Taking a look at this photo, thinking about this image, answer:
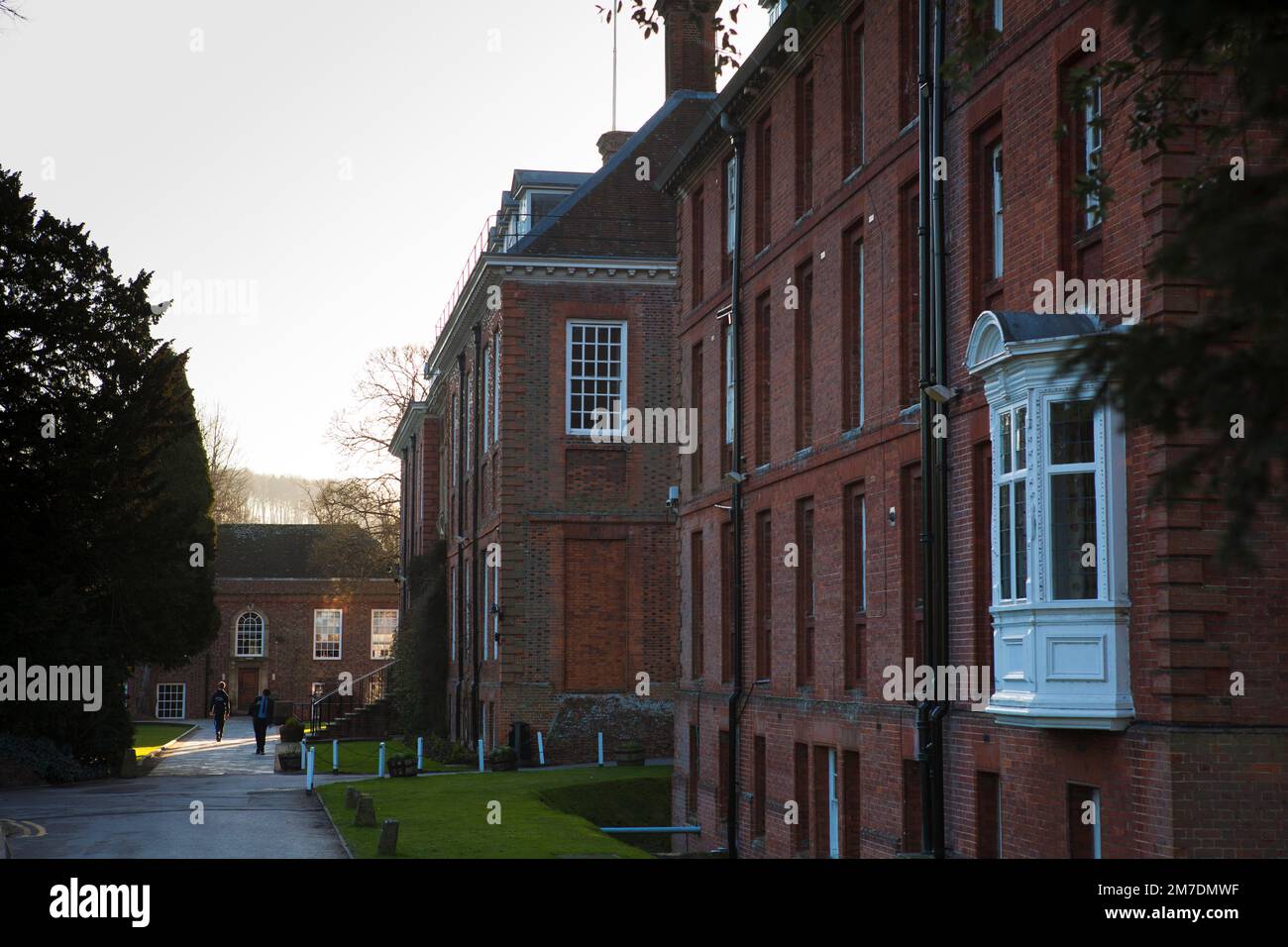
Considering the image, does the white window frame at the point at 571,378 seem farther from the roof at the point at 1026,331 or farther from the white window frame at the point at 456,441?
the roof at the point at 1026,331

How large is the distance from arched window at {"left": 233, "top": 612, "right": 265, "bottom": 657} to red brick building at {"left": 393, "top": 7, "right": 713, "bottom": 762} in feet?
127

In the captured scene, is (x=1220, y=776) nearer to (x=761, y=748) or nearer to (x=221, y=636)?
(x=761, y=748)

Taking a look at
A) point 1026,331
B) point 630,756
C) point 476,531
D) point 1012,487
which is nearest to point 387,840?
point 1012,487

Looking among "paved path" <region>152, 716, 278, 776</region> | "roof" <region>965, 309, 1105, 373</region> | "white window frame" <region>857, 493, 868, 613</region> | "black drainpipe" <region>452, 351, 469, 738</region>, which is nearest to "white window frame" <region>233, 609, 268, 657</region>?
"paved path" <region>152, 716, 278, 776</region>

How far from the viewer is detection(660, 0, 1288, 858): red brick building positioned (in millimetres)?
13164

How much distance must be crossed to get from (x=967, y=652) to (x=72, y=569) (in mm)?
23723

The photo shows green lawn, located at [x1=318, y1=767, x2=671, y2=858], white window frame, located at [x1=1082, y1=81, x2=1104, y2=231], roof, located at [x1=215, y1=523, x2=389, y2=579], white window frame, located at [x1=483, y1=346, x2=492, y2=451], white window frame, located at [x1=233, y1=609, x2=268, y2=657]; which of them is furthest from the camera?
white window frame, located at [x1=233, y1=609, x2=268, y2=657]

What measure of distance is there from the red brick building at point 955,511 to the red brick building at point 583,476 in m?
8.83

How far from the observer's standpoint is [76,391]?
35.0 m

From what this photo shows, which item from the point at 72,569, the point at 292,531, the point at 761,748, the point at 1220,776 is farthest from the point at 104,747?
the point at 292,531

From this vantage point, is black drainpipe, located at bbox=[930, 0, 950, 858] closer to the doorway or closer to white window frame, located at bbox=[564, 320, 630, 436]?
white window frame, located at bbox=[564, 320, 630, 436]

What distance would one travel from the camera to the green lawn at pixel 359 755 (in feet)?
126

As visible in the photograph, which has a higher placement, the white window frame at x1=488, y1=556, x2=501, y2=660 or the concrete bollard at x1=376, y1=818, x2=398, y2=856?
the white window frame at x1=488, y1=556, x2=501, y2=660

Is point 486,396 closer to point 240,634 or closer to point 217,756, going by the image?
point 217,756
